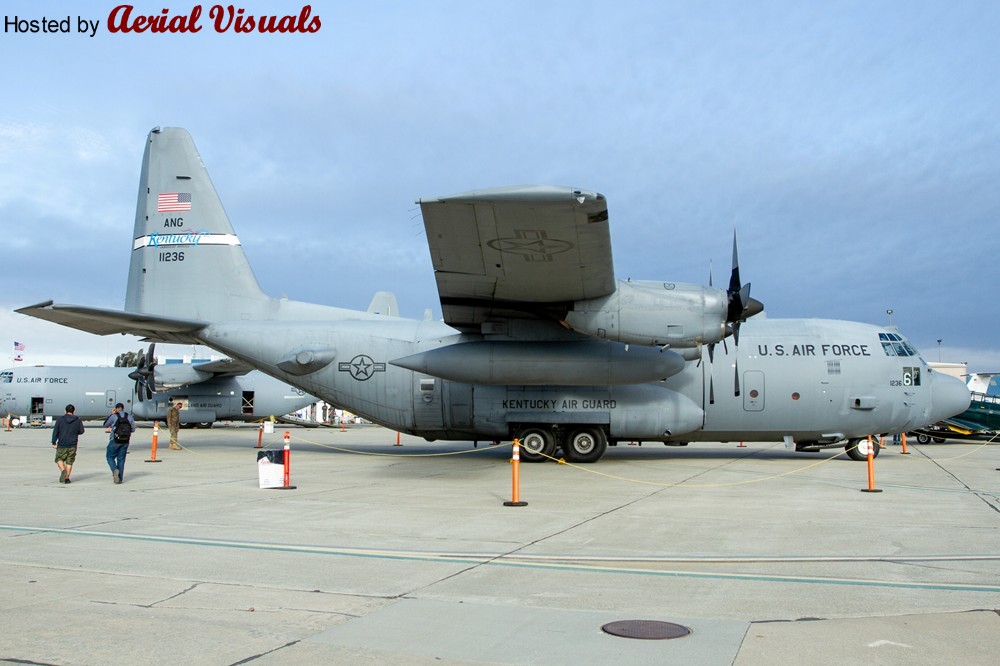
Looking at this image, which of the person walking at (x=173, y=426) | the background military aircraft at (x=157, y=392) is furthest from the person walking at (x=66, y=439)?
the background military aircraft at (x=157, y=392)

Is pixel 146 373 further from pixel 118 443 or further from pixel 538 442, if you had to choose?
pixel 538 442

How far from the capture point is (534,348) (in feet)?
53.9

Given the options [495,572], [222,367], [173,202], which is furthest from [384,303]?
[495,572]

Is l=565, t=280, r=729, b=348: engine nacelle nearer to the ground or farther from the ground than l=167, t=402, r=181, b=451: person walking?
farther from the ground

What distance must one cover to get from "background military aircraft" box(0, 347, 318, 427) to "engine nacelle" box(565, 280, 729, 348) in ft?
79.3

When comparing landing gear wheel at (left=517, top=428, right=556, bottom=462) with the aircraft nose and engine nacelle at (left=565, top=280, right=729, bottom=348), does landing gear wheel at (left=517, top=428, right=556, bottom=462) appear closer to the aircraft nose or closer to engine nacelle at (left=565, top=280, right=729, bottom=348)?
engine nacelle at (left=565, top=280, right=729, bottom=348)

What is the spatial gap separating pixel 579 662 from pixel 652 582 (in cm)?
230

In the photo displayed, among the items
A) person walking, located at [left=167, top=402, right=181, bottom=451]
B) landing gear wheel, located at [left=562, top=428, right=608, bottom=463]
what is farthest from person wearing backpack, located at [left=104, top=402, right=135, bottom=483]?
person walking, located at [left=167, top=402, right=181, bottom=451]

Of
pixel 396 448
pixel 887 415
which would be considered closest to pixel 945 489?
pixel 887 415

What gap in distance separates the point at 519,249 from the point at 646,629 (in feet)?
27.6

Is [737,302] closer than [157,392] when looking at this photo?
Yes

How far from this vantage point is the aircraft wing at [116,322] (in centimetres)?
1683

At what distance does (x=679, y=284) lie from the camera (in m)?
15.0

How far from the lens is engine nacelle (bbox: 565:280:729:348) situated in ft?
47.9
